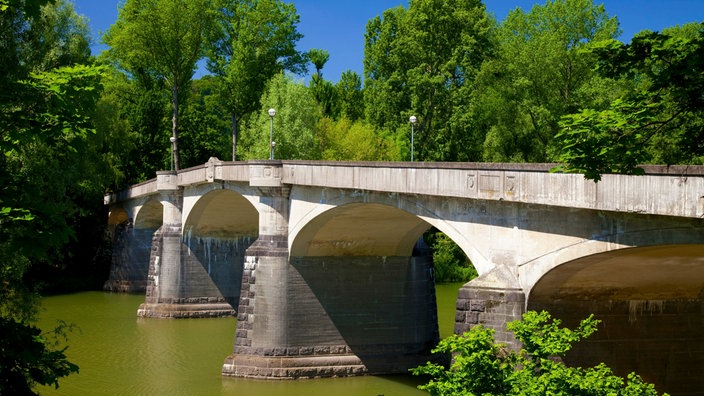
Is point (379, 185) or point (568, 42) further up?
point (568, 42)

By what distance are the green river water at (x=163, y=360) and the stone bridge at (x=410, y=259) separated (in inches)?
44.8

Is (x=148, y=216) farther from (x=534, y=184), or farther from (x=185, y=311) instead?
(x=534, y=184)

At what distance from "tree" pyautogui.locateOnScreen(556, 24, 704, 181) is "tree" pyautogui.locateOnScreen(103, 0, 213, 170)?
148 ft

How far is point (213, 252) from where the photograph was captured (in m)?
43.4

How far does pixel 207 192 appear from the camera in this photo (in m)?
38.9

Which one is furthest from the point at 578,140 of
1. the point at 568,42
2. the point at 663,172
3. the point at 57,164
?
the point at 568,42

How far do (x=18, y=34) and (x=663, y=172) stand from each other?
23500mm

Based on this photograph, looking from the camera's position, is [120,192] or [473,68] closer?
[473,68]

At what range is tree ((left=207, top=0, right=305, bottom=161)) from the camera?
2226 inches

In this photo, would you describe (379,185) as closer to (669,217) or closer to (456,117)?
(669,217)

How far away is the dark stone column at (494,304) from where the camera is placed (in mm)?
16688

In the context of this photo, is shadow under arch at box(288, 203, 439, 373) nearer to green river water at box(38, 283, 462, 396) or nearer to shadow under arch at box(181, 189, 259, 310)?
green river water at box(38, 283, 462, 396)

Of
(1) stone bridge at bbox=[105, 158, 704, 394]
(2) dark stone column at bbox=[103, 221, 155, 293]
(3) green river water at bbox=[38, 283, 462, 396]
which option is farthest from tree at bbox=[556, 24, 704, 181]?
(2) dark stone column at bbox=[103, 221, 155, 293]

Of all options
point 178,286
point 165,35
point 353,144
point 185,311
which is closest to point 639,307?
point 185,311
